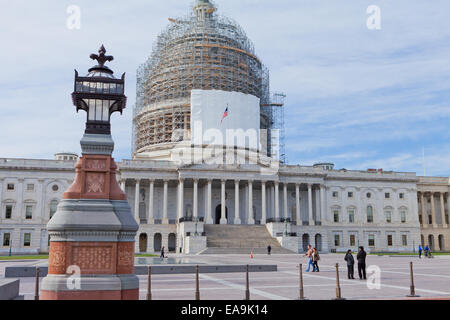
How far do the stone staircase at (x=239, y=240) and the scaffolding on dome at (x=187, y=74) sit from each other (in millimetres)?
21444

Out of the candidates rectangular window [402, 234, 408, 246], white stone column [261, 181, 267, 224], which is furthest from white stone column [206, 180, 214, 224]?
rectangular window [402, 234, 408, 246]

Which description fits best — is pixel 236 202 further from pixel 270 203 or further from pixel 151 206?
pixel 151 206

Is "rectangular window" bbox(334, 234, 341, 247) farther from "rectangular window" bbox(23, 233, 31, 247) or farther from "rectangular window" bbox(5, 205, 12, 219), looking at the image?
"rectangular window" bbox(5, 205, 12, 219)

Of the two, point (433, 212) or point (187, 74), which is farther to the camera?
point (433, 212)

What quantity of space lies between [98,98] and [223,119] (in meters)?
71.8

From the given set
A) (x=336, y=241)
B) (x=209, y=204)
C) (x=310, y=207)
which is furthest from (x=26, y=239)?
(x=336, y=241)

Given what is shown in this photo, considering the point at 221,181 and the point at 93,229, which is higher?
the point at 221,181

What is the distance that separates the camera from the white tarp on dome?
8181cm

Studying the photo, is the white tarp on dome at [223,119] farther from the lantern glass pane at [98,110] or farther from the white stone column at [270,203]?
the lantern glass pane at [98,110]

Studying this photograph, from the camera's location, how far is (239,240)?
64438 mm

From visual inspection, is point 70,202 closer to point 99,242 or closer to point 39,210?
point 99,242

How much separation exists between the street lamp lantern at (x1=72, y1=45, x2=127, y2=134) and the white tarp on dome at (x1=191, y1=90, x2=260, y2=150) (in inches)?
2707

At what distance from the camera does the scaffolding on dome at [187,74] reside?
84438 millimetres
